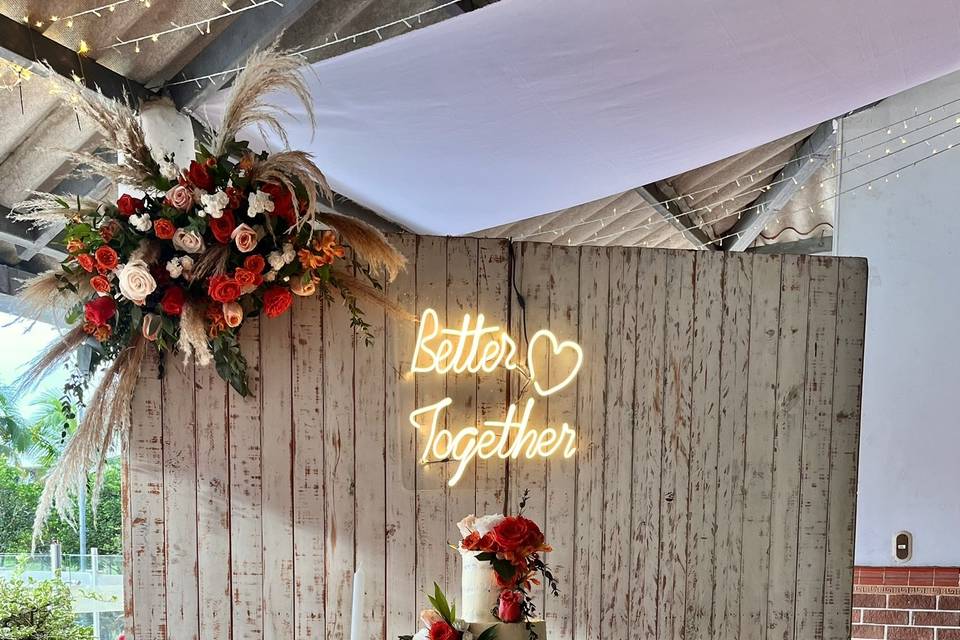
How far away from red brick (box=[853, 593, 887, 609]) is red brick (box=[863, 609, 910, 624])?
3cm

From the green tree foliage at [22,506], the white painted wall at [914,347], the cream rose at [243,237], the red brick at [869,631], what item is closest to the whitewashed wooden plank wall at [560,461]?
the cream rose at [243,237]

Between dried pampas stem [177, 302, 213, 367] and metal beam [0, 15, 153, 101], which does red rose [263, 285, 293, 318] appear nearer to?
dried pampas stem [177, 302, 213, 367]

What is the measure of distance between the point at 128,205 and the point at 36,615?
10.0 feet

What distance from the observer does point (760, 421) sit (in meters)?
2.43

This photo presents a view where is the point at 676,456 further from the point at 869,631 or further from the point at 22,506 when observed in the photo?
the point at 22,506

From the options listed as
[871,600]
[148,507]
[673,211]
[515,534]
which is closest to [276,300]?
[148,507]

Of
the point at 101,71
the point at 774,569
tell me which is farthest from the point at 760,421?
the point at 101,71

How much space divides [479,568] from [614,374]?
A: 0.81m

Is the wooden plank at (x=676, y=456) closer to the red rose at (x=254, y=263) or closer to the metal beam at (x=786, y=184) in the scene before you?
the red rose at (x=254, y=263)

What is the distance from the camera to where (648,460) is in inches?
94.0

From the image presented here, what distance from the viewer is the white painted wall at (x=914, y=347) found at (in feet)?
11.6

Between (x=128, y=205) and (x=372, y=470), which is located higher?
(x=128, y=205)

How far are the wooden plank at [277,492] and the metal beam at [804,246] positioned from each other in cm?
483

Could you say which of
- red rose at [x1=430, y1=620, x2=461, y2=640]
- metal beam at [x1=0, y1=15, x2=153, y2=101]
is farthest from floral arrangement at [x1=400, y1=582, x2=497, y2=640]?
metal beam at [x1=0, y1=15, x2=153, y2=101]
